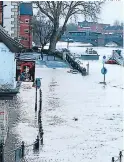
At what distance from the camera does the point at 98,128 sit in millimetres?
26172

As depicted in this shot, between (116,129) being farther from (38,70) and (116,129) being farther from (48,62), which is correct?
(48,62)

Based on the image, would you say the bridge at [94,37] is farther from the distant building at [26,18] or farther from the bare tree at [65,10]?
the bare tree at [65,10]

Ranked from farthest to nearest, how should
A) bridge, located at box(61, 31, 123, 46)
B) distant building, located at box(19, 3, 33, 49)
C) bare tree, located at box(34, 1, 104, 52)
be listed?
bridge, located at box(61, 31, 123, 46), distant building, located at box(19, 3, 33, 49), bare tree, located at box(34, 1, 104, 52)

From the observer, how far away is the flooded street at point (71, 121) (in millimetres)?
21297

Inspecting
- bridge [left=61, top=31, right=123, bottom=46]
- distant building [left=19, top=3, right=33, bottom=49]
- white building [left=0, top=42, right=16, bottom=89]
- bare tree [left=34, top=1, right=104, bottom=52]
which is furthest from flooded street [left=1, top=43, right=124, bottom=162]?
bridge [left=61, top=31, right=123, bottom=46]

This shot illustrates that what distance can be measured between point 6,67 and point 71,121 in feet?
27.5

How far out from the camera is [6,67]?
20203 mm

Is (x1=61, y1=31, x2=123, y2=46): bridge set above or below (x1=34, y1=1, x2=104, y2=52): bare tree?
below

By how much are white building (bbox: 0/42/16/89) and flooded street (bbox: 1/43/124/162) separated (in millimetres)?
1110

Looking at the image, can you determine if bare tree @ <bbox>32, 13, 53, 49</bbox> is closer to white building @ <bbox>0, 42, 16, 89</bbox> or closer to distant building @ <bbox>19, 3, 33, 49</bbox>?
distant building @ <bbox>19, 3, 33, 49</bbox>

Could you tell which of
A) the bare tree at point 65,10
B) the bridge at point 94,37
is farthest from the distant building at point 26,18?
the bridge at point 94,37

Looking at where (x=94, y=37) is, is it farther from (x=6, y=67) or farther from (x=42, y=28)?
(x=6, y=67)

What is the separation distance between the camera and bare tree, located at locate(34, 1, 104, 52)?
6875 centimetres

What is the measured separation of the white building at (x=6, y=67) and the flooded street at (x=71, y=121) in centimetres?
111
